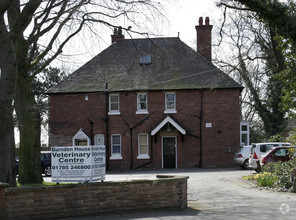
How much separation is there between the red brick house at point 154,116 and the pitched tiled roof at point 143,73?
0.07 meters

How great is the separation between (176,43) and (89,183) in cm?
2876

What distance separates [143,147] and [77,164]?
2266 centimetres

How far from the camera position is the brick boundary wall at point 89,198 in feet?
33.7

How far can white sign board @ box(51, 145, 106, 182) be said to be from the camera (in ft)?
38.3

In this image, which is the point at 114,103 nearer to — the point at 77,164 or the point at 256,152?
the point at 256,152

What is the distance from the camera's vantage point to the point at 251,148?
27.9m

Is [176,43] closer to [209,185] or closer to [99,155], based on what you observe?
[209,185]

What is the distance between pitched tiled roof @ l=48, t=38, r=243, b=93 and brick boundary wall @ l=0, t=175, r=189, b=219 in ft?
72.4

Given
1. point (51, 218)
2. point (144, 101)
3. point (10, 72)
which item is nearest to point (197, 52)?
point (144, 101)

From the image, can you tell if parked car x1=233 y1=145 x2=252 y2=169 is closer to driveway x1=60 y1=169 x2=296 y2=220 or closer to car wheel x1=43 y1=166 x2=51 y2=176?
driveway x1=60 y1=169 x2=296 y2=220

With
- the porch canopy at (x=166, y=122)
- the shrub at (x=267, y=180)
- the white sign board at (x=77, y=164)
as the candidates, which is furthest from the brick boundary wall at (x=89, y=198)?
the porch canopy at (x=166, y=122)

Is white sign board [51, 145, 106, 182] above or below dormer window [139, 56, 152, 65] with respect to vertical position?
below

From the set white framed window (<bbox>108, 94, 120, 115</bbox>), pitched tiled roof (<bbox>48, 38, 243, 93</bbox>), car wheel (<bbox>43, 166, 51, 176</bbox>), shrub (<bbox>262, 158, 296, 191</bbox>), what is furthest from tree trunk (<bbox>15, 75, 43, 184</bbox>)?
white framed window (<bbox>108, 94, 120, 115</bbox>)

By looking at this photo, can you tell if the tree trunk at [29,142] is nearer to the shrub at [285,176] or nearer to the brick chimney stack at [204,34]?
the shrub at [285,176]
